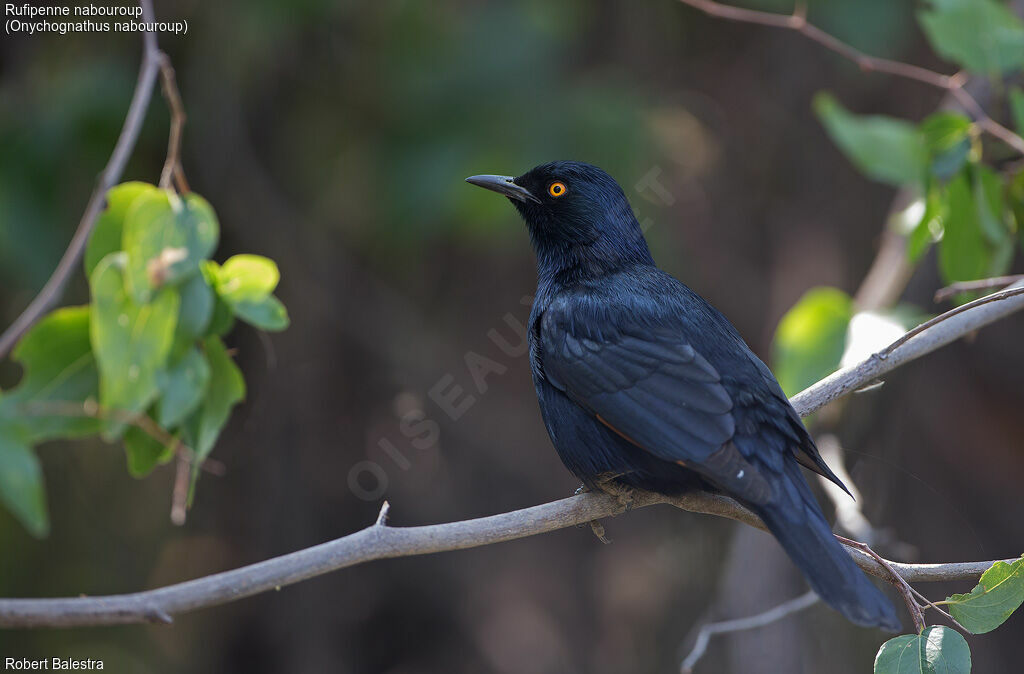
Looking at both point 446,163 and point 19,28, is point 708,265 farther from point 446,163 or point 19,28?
point 19,28

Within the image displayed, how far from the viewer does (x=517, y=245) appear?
5.45 m

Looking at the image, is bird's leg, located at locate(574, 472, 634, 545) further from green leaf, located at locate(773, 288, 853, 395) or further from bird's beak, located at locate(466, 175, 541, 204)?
bird's beak, located at locate(466, 175, 541, 204)

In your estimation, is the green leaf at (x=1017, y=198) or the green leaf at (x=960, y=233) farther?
the green leaf at (x=1017, y=198)

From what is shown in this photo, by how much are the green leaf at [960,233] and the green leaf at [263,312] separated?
101 inches

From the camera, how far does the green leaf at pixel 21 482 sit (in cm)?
164

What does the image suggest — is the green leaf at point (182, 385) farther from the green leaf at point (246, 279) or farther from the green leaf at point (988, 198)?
the green leaf at point (988, 198)

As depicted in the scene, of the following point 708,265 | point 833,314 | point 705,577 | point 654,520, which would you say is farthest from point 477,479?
point 833,314

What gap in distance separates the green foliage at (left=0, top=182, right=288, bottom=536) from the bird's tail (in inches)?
53.0

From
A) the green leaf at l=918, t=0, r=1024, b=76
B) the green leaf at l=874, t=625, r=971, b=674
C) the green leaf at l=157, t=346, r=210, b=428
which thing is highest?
the green leaf at l=918, t=0, r=1024, b=76

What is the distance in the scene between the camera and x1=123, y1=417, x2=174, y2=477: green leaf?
6.99ft

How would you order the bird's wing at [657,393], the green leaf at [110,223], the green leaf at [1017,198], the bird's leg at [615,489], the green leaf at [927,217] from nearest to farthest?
the green leaf at [110,223] < the bird's wing at [657,393] < the bird's leg at [615,489] < the green leaf at [927,217] < the green leaf at [1017,198]

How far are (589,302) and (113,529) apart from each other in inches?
149

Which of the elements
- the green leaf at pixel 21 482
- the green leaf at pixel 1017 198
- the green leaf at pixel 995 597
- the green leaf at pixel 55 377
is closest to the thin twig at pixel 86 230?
the green leaf at pixel 55 377

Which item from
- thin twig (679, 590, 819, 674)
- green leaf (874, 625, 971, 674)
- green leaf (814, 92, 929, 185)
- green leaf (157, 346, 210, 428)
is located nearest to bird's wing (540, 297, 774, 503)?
green leaf (874, 625, 971, 674)
